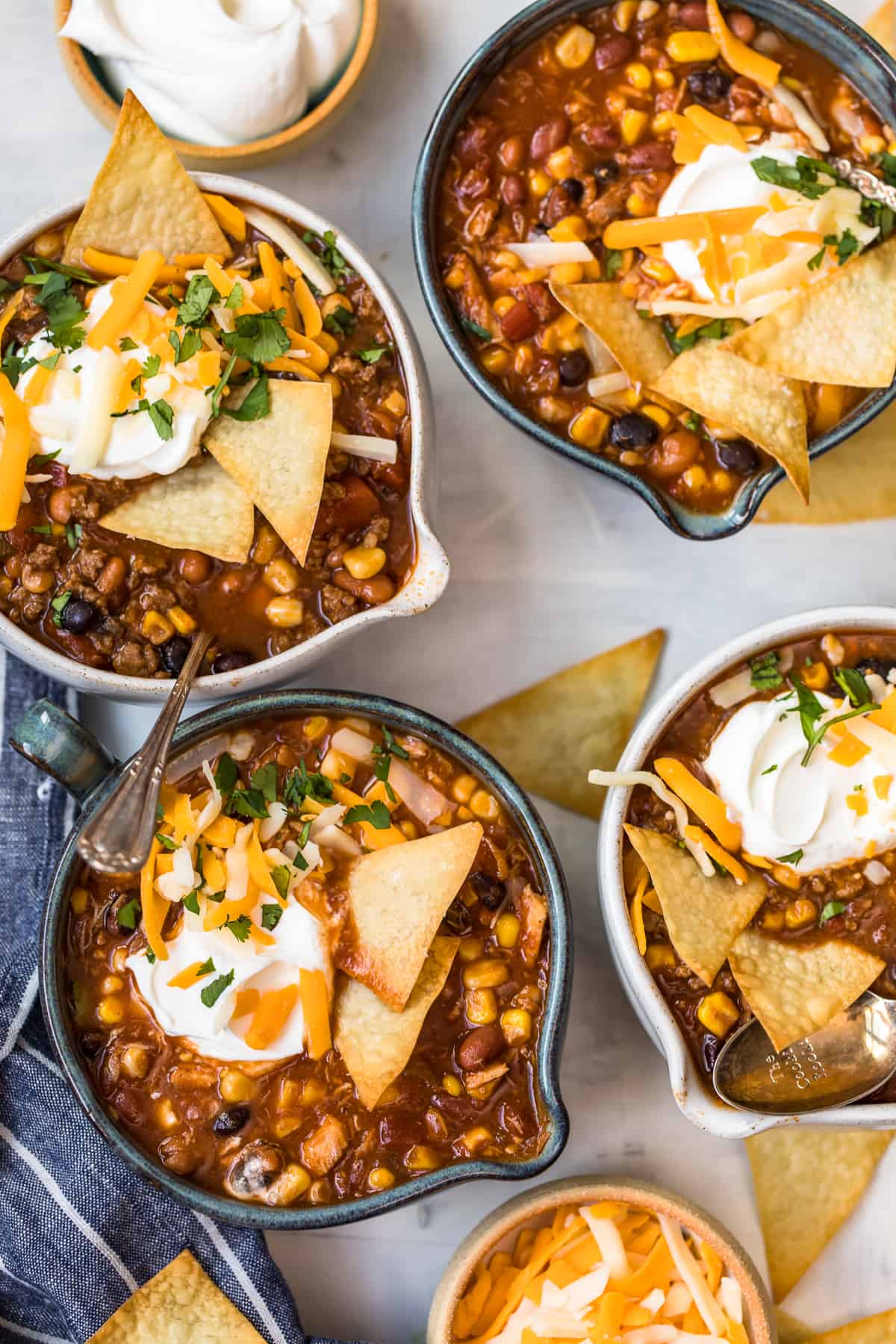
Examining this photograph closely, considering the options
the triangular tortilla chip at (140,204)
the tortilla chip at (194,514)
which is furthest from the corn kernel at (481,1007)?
the triangular tortilla chip at (140,204)

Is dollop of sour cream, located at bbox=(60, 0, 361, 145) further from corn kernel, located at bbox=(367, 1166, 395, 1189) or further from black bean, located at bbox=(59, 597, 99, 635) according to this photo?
corn kernel, located at bbox=(367, 1166, 395, 1189)

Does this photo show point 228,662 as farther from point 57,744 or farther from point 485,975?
point 485,975

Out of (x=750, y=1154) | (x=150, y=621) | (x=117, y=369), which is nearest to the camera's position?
(x=117, y=369)

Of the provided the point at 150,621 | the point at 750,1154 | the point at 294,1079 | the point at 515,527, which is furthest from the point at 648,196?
the point at 750,1154

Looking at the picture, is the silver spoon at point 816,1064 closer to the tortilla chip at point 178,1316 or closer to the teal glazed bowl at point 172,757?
the teal glazed bowl at point 172,757

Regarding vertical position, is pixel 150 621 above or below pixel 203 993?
above

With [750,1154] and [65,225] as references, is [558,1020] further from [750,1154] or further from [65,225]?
[65,225]

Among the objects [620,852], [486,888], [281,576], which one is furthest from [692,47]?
[486,888]
